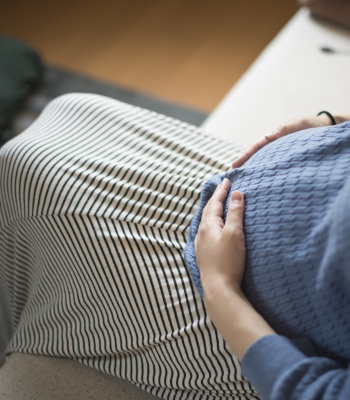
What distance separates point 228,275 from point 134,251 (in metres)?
0.19

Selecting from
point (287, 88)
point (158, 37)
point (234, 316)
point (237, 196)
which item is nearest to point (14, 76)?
point (158, 37)

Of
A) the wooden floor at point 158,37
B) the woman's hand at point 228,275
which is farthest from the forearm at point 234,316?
the wooden floor at point 158,37

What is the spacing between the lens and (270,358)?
0.45 meters

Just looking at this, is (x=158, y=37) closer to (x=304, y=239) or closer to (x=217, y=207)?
(x=217, y=207)

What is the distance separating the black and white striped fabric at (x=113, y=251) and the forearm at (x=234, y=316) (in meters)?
0.07

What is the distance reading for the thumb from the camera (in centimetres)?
54

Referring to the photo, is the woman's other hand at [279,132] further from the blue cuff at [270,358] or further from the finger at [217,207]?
the blue cuff at [270,358]

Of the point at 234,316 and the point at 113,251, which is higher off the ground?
the point at 234,316

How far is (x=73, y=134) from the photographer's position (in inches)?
30.7

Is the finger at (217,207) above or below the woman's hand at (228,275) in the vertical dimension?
above

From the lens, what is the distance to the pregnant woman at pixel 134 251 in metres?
0.54

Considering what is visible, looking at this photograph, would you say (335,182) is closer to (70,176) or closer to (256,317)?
(256,317)

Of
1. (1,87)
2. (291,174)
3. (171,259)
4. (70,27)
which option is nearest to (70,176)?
(171,259)

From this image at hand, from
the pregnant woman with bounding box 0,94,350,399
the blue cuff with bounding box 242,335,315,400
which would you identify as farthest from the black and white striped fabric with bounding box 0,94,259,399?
the blue cuff with bounding box 242,335,315,400
